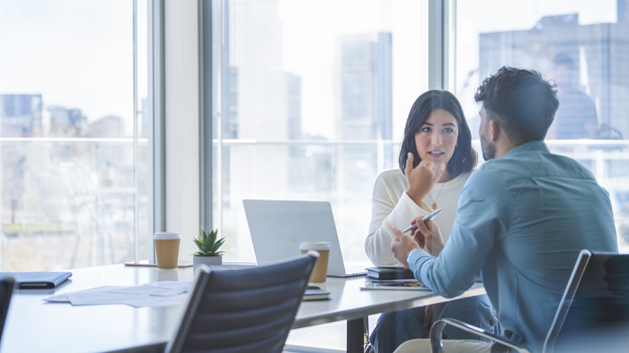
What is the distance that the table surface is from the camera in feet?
4.08

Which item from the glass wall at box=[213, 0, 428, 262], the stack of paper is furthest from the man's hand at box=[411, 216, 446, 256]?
the glass wall at box=[213, 0, 428, 262]

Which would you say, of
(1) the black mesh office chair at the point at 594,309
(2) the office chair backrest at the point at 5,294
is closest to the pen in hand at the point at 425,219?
(1) the black mesh office chair at the point at 594,309

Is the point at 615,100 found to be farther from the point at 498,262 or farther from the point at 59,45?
the point at 59,45

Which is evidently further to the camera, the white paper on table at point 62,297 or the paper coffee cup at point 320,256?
the paper coffee cup at point 320,256

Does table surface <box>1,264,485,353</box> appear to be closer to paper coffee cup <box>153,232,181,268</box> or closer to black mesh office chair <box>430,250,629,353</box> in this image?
paper coffee cup <box>153,232,181,268</box>

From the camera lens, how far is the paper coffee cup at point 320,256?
195 cm

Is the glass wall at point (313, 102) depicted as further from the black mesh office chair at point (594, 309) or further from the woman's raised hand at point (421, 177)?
the black mesh office chair at point (594, 309)

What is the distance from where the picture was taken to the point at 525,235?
1.63m

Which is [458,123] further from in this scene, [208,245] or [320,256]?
[208,245]

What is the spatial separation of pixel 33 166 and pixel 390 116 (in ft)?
6.79

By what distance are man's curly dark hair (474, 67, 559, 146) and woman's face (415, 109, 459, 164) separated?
1.69 feet

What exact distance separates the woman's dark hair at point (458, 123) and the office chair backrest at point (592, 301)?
3.48ft

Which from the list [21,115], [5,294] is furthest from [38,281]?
[21,115]

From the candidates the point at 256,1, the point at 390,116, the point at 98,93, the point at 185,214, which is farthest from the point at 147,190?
the point at 390,116
